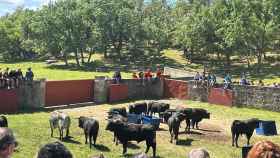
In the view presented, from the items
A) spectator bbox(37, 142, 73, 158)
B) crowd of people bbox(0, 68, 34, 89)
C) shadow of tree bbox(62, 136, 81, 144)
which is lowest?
shadow of tree bbox(62, 136, 81, 144)

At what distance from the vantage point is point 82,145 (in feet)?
68.7

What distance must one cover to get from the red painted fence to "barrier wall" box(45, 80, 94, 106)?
6256 mm

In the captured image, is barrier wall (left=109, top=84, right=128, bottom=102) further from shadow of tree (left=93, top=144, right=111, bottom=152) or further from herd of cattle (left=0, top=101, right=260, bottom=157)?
shadow of tree (left=93, top=144, right=111, bottom=152)

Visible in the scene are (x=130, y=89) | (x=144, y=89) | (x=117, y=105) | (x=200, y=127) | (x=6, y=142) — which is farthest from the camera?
(x=144, y=89)

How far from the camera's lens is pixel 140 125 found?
19.7 m

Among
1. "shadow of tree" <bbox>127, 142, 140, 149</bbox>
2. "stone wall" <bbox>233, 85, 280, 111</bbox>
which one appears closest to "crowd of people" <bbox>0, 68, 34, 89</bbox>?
"shadow of tree" <bbox>127, 142, 140, 149</bbox>

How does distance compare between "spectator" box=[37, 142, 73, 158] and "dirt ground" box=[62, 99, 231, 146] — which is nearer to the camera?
"spectator" box=[37, 142, 73, 158]

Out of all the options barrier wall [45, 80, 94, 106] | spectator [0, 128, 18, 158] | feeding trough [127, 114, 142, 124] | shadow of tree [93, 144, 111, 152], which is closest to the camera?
spectator [0, 128, 18, 158]

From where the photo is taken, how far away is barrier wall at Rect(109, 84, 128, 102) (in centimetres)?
3559

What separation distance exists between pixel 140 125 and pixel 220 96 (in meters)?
16.6

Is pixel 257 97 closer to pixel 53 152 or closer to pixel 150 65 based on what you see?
pixel 53 152

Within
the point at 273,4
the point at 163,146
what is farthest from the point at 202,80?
the point at 273,4

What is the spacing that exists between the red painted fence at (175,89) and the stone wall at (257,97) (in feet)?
13.6

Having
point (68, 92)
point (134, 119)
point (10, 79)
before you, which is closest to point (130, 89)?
point (68, 92)
